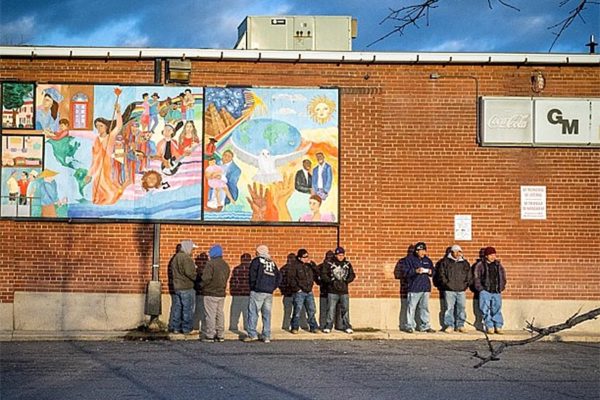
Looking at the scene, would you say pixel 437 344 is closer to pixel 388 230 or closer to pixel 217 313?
pixel 388 230

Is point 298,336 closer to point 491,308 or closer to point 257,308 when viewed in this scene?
point 257,308

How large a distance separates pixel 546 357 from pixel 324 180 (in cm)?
611

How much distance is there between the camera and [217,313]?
17.0 metres

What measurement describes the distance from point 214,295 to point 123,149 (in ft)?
13.2

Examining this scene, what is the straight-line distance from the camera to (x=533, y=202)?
18.8 metres

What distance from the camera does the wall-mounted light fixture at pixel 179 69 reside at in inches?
722

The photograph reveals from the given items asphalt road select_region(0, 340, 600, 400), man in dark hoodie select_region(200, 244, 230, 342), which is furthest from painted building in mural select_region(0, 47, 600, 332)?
asphalt road select_region(0, 340, 600, 400)

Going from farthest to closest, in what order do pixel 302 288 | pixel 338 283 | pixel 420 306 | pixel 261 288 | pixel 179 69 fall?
pixel 179 69 < pixel 420 306 < pixel 338 283 < pixel 302 288 < pixel 261 288

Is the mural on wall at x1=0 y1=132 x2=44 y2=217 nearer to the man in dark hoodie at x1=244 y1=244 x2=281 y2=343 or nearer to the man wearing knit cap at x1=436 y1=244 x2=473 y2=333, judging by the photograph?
the man in dark hoodie at x1=244 y1=244 x2=281 y2=343

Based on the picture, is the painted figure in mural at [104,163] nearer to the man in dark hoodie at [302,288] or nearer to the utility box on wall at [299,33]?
the utility box on wall at [299,33]

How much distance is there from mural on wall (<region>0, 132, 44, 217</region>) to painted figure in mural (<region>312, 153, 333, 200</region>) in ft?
19.8

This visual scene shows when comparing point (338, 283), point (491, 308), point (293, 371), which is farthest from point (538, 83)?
point (293, 371)

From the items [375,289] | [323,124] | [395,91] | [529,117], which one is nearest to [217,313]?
[375,289]

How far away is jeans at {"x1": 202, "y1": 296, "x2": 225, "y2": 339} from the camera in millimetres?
16969
